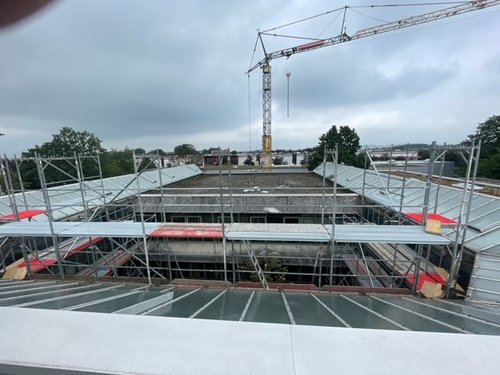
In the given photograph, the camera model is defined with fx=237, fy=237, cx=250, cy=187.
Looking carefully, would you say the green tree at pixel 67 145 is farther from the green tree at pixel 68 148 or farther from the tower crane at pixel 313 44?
the tower crane at pixel 313 44

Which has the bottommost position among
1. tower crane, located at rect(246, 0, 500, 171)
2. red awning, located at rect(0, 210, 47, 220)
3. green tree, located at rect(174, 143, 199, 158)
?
red awning, located at rect(0, 210, 47, 220)

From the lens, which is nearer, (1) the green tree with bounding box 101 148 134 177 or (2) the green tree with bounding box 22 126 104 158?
(2) the green tree with bounding box 22 126 104 158

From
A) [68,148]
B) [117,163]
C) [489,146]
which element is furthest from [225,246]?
[489,146]

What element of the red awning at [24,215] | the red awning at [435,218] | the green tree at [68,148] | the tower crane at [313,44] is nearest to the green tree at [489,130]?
the tower crane at [313,44]

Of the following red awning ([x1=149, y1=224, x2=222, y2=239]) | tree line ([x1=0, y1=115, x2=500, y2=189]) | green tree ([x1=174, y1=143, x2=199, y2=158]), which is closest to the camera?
red awning ([x1=149, y1=224, x2=222, y2=239])

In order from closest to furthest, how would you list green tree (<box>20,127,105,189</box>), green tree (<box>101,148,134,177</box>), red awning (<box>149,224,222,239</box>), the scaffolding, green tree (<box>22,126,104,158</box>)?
1. the scaffolding
2. red awning (<box>149,224,222,239</box>)
3. green tree (<box>20,127,105,189</box>)
4. green tree (<box>22,126,104,158</box>)
5. green tree (<box>101,148,134,177</box>)

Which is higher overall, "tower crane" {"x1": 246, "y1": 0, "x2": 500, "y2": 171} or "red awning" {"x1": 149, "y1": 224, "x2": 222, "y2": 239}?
"tower crane" {"x1": 246, "y1": 0, "x2": 500, "y2": 171}

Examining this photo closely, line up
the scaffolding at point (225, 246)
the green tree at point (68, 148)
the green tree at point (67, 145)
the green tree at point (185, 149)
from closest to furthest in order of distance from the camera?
the scaffolding at point (225, 246) → the green tree at point (68, 148) → the green tree at point (67, 145) → the green tree at point (185, 149)

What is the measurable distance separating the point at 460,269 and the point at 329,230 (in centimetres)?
355

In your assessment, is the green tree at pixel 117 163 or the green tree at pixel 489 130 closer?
the green tree at pixel 489 130

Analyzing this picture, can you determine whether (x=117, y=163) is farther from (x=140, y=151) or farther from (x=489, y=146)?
(x=489, y=146)

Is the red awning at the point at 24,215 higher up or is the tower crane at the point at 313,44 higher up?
the tower crane at the point at 313,44

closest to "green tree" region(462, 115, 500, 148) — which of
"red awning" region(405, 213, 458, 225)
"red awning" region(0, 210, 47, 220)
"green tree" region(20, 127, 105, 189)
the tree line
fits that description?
the tree line

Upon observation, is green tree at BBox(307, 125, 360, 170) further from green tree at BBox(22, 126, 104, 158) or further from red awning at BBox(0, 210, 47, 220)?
green tree at BBox(22, 126, 104, 158)
